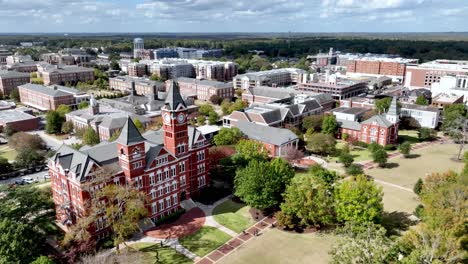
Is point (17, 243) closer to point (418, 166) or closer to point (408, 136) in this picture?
point (418, 166)

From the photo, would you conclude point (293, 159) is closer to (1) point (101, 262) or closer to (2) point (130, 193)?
(2) point (130, 193)

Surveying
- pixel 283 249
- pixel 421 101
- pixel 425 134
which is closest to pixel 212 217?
pixel 283 249

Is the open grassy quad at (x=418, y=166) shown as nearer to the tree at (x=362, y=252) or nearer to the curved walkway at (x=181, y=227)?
the curved walkway at (x=181, y=227)

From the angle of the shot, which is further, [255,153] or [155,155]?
[255,153]

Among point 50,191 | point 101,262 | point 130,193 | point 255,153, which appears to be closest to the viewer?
point 101,262

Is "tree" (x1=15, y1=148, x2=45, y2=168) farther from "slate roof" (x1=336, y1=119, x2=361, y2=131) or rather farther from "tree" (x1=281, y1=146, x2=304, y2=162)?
"slate roof" (x1=336, y1=119, x2=361, y2=131)

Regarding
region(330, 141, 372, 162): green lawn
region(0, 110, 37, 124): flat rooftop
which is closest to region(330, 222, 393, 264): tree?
region(330, 141, 372, 162): green lawn

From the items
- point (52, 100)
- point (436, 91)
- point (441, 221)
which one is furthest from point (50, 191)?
point (436, 91)

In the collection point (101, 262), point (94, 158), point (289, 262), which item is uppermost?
point (94, 158)

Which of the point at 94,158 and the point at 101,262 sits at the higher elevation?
the point at 94,158
